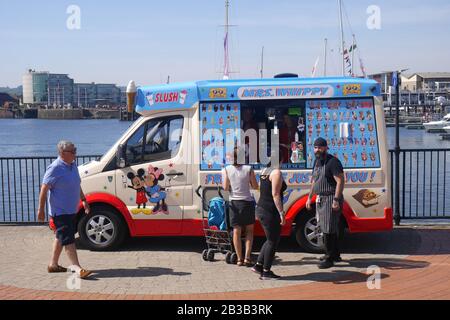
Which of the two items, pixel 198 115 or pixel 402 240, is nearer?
pixel 198 115

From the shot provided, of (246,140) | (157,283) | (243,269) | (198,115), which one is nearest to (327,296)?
(243,269)

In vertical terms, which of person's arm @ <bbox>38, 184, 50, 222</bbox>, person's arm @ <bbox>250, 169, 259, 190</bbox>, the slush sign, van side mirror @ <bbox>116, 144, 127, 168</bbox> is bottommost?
person's arm @ <bbox>38, 184, 50, 222</bbox>

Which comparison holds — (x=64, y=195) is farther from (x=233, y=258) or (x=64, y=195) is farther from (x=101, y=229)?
(x=233, y=258)

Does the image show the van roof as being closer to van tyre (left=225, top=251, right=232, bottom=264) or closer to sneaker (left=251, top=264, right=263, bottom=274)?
van tyre (left=225, top=251, right=232, bottom=264)

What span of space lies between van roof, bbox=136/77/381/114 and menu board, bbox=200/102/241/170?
0.54 feet

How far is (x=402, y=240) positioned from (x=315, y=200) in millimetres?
2152

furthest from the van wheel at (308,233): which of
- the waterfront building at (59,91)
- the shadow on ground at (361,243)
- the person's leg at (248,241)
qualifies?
the waterfront building at (59,91)

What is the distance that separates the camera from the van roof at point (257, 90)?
27.3ft

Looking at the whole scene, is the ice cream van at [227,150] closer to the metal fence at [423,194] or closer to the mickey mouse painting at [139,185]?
the mickey mouse painting at [139,185]

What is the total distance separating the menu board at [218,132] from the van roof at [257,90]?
6.5 inches

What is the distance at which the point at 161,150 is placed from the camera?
28.5 ft

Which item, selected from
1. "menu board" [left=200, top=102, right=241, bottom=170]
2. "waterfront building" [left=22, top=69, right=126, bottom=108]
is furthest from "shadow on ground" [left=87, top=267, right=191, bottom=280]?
"waterfront building" [left=22, top=69, right=126, bottom=108]

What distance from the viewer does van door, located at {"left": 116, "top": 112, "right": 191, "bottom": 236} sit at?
28.1 ft
